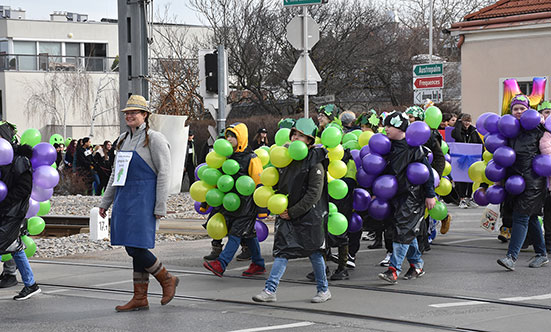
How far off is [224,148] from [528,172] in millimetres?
3445

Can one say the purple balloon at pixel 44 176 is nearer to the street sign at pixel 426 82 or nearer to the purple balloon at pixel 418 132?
the purple balloon at pixel 418 132

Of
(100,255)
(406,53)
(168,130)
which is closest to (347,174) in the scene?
(100,255)

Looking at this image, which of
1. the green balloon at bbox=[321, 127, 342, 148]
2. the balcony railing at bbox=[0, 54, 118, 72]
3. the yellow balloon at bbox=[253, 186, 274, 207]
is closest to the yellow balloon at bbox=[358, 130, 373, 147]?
the green balloon at bbox=[321, 127, 342, 148]

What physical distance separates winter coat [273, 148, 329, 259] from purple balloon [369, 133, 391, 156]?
1.10 metres

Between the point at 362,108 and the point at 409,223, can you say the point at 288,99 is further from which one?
the point at 409,223

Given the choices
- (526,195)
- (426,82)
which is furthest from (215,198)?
(426,82)

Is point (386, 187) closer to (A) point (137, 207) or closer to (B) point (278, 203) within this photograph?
(B) point (278, 203)

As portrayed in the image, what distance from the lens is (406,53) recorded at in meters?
39.1

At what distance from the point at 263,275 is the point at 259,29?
86.1ft

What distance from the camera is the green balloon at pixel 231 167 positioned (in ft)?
31.7

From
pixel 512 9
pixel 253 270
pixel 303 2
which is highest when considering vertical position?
pixel 512 9

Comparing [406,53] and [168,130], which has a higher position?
[406,53]

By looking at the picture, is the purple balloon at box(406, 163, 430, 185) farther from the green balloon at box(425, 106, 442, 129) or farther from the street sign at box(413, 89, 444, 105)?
the street sign at box(413, 89, 444, 105)

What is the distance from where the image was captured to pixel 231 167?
9.66 meters
